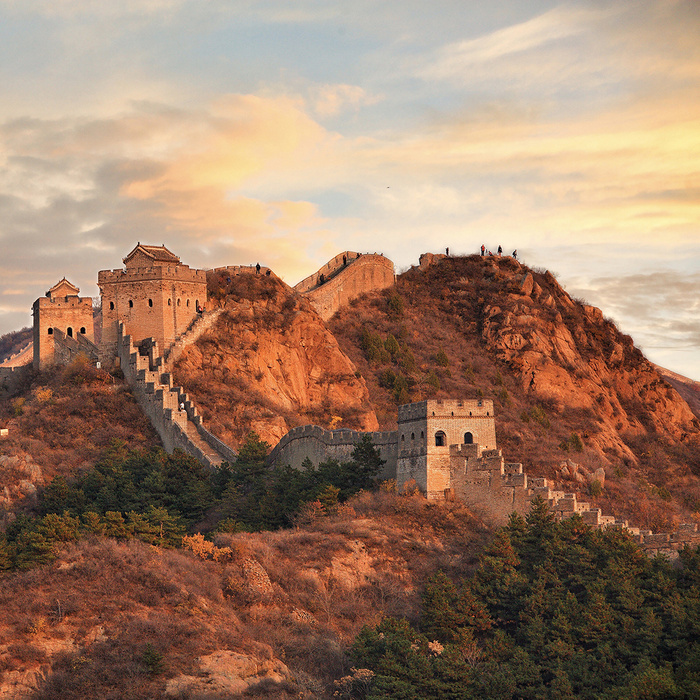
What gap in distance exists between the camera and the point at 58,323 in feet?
279

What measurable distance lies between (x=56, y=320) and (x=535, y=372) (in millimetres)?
40259

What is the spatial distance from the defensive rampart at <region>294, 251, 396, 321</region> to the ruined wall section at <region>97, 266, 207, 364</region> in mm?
19886

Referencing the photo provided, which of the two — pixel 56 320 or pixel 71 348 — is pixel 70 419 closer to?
pixel 71 348

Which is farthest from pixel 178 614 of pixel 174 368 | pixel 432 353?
pixel 432 353

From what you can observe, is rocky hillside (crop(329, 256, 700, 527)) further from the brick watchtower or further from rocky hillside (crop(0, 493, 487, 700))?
rocky hillside (crop(0, 493, 487, 700))

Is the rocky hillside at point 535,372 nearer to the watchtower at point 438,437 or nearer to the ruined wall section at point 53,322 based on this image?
the ruined wall section at point 53,322

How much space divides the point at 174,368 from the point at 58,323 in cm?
984

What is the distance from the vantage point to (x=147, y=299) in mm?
83250

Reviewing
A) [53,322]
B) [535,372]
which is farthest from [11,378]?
[535,372]

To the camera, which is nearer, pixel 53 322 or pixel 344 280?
pixel 53 322

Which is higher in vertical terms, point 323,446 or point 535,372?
point 535,372

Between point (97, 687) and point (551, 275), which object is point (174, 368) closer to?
point (97, 687)

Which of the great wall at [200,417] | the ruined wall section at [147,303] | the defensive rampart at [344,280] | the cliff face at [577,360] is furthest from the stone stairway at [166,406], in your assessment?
the cliff face at [577,360]

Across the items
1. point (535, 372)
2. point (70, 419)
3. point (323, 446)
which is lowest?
point (323, 446)
